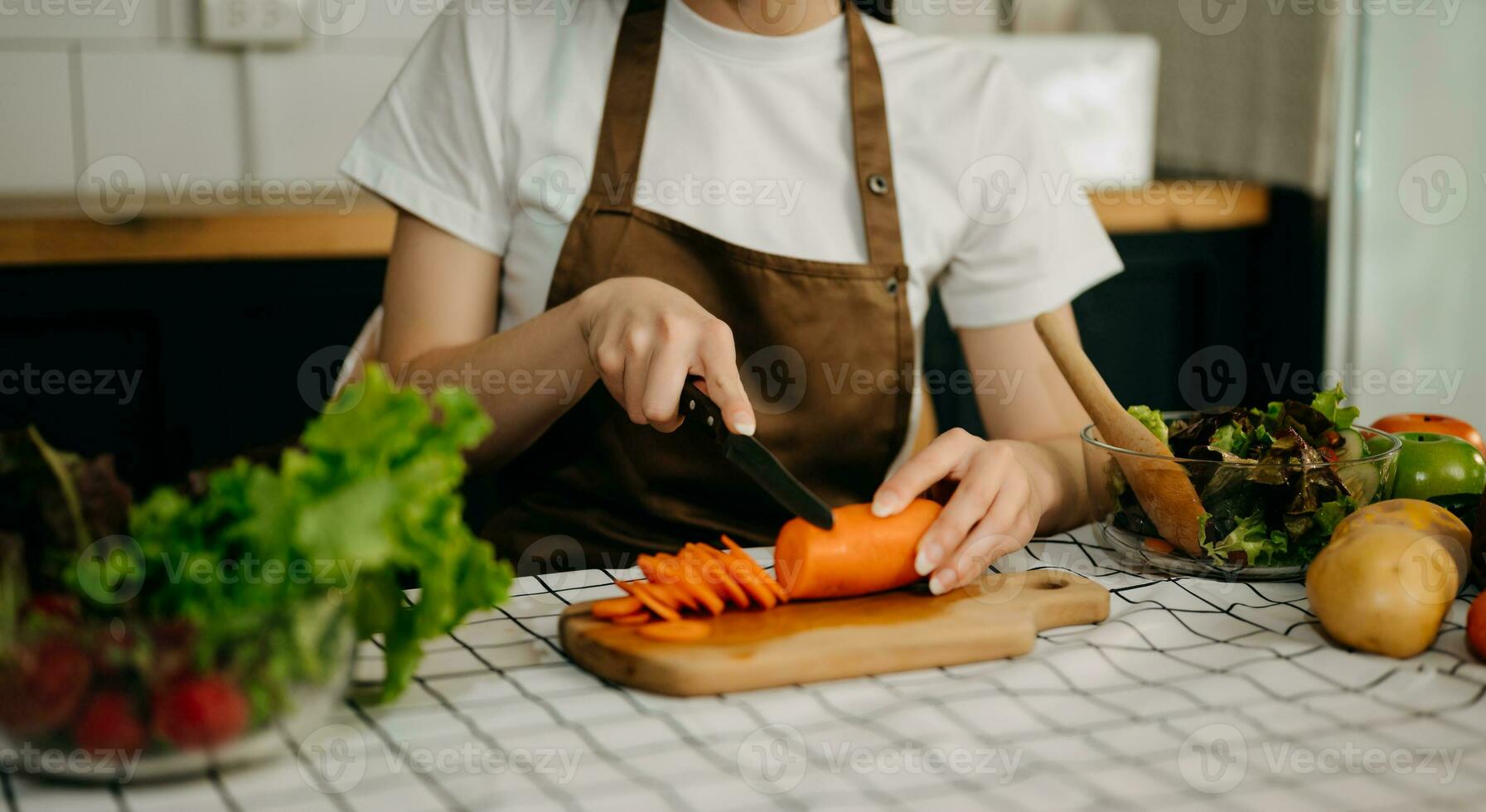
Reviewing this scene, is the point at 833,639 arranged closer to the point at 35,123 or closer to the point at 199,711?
the point at 199,711

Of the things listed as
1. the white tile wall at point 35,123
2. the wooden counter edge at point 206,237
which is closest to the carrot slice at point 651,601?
the wooden counter edge at point 206,237

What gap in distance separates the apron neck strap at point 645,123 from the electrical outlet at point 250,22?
3.80ft

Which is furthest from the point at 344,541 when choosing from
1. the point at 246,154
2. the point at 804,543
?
the point at 246,154

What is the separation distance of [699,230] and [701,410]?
390 mm

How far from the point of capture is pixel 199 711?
1.86 feet

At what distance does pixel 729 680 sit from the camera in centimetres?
73

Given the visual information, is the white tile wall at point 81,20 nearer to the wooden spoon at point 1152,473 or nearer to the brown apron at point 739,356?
the brown apron at point 739,356

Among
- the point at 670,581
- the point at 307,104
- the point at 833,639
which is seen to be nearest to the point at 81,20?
the point at 307,104

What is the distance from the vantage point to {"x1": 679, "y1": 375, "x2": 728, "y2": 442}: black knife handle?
86 centimetres

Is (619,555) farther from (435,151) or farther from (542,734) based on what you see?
(542,734)

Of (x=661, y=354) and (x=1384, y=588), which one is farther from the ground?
(x=661, y=354)

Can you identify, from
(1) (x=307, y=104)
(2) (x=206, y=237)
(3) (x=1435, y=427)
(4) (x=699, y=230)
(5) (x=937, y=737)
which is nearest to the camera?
(5) (x=937, y=737)

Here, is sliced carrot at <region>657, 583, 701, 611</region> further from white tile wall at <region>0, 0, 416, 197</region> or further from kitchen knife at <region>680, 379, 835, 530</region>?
white tile wall at <region>0, 0, 416, 197</region>

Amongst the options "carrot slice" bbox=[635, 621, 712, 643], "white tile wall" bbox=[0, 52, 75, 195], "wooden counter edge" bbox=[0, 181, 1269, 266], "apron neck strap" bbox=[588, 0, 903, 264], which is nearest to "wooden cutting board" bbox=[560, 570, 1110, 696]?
"carrot slice" bbox=[635, 621, 712, 643]
